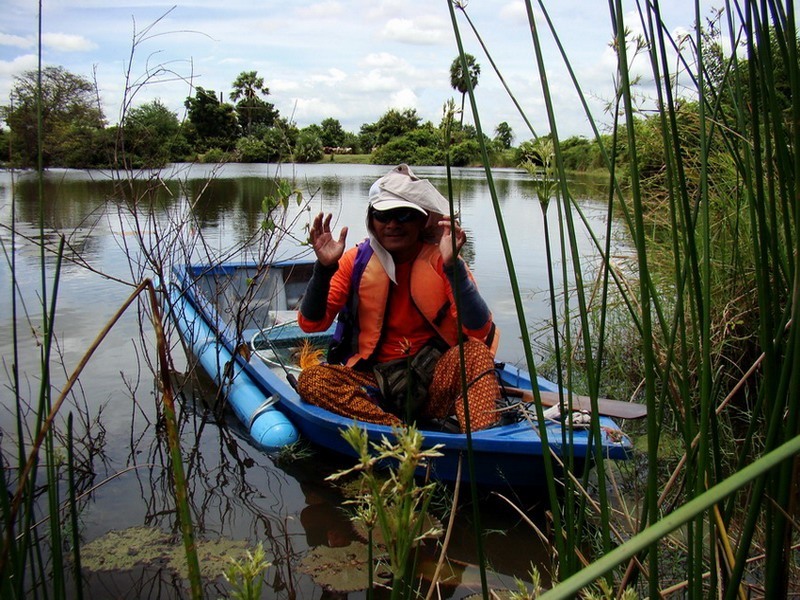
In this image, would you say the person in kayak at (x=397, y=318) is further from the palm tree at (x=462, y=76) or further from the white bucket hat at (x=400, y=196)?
the palm tree at (x=462, y=76)

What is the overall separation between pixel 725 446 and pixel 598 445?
2.93m

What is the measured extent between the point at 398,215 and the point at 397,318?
1.91 ft

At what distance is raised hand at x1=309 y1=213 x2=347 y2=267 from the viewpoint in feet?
11.3

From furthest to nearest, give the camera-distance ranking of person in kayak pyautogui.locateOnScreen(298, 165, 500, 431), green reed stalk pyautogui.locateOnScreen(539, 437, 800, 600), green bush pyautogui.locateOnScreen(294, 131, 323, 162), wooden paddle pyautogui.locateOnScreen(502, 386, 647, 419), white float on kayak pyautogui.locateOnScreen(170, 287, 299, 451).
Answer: green bush pyautogui.locateOnScreen(294, 131, 323, 162) → white float on kayak pyautogui.locateOnScreen(170, 287, 299, 451) → person in kayak pyautogui.locateOnScreen(298, 165, 500, 431) → wooden paddle pyautogui.locateOnScreen(502, 386, 647, 419) → green reed stalk pyautogui.locateOnScreen(539, 437, 800, 600)

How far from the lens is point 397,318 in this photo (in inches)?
152

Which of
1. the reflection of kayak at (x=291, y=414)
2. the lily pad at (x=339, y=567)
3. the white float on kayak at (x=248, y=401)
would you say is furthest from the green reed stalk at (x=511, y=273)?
the white float on kayak at (x=248, y=401)

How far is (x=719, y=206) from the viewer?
13.4ft

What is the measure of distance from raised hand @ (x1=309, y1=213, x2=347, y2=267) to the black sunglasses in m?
0.26

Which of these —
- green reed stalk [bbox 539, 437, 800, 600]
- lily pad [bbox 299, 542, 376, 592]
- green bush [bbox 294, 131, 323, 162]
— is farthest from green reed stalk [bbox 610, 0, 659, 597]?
green bush [bbox 294, 131, 323, 162]

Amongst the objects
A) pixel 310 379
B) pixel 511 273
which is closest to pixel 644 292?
pixel 511 273

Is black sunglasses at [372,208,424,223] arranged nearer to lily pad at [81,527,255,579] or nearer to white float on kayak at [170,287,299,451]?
white float on kayak at [170,287,299,451]

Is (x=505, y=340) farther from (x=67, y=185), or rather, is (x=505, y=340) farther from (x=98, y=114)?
(x=67, y=185)

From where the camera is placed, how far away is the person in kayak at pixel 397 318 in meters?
3.61

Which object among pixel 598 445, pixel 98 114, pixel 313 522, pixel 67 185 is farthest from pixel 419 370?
pixel 67 185
